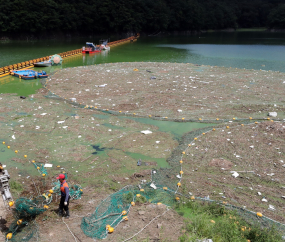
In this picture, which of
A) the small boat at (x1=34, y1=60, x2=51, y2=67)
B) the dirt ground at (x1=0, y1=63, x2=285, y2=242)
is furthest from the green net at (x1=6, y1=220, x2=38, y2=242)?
the small boat at (x1=34, y1=60, x2=51, y2=67)

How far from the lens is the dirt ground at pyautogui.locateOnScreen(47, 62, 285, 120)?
11.9 metres

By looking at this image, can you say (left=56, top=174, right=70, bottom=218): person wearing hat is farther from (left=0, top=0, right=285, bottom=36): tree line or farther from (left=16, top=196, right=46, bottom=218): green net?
(left=0, top=0, right=285, bottom=36): tree line

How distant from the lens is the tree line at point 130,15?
41500 mm

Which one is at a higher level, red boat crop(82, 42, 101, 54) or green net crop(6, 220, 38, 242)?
red boat crop(82, 42, 101, 54)

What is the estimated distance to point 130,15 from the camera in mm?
55438

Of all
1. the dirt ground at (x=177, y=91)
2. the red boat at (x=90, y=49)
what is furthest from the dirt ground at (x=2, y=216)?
the red boat at (x=90, y=49)

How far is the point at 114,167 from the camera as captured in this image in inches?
294

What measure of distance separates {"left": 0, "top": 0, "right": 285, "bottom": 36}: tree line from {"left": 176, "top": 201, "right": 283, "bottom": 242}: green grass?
141 ft

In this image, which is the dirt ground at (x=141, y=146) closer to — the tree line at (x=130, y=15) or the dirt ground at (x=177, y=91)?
the dirt ground at (x=177, y=91)

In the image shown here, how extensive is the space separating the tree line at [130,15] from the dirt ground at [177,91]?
28270mm

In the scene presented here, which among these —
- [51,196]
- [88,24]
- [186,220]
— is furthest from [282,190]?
[88,24]

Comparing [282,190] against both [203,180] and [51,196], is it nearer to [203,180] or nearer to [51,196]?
[203,180]

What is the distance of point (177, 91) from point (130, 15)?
46.2 m

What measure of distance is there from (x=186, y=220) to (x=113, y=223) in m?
1.49
